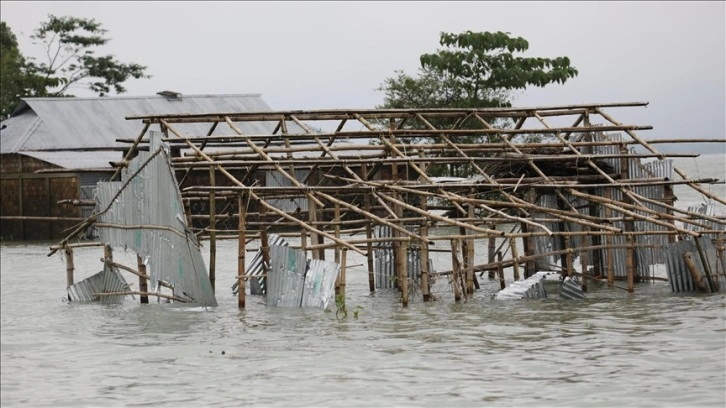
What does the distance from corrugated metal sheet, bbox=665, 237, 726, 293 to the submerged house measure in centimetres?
1811

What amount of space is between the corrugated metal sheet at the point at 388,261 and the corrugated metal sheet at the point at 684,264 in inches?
153

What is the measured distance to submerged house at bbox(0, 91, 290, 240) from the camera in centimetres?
3691

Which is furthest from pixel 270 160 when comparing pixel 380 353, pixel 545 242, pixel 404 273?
pixel 545 242

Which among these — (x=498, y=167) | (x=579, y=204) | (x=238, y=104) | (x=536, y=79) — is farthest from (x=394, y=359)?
(x=238, y=104)

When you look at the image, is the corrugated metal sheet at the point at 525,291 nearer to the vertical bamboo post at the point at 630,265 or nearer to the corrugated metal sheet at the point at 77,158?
the vertical bamboo post at the point at 630,265

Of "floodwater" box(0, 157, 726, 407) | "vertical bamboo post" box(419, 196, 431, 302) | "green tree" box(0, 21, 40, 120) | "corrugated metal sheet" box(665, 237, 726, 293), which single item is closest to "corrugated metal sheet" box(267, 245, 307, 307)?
"floodwater" box(0, 157, 726, 407)

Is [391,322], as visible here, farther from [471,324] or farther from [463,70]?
[463,70]

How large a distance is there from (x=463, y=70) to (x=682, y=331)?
28320 mm

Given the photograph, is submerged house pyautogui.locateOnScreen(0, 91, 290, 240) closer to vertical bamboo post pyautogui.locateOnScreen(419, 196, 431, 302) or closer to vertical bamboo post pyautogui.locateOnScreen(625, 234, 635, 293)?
vertical bamboo post pyautogui.locateOnScreen(419, 196, 431, 302)

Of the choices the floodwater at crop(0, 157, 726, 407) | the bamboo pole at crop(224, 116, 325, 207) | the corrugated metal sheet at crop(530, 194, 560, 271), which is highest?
the bamboo pole at crop(224, 116, 325, 207)

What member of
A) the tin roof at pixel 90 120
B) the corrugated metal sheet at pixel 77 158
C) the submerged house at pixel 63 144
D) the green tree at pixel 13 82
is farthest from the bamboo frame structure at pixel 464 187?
the green tree at pixel 13 82

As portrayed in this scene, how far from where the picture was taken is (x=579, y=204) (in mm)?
21688

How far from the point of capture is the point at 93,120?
1660 inches

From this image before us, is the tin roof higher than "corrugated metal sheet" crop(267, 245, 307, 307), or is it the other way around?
the tin roof
